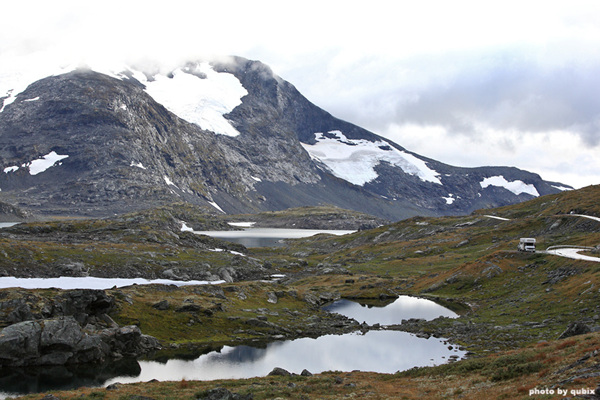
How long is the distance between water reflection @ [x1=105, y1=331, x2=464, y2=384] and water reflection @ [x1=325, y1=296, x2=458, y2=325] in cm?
1264

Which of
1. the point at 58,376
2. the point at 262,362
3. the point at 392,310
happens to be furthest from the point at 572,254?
the point at 58,376

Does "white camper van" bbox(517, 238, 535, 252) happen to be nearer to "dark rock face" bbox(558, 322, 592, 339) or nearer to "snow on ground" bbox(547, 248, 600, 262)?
"snow on ground" bbox(547, 248, 600, 262)

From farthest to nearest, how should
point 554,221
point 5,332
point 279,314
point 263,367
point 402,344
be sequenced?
point 554,221
point 279,314
point 402,344
point 263,367
point 5,332

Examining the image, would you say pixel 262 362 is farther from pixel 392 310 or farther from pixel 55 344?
pixel 392 310

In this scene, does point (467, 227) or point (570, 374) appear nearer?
point (570, 374)

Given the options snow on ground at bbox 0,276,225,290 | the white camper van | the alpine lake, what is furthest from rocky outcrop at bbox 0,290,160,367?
the white camper van

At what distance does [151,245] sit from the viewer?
146 metres

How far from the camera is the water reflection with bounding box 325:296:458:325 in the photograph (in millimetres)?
89562

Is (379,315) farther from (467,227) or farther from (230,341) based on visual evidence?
(467,227)

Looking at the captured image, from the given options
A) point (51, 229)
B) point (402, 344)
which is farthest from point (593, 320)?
point (51, 229)

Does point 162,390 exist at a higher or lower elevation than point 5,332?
lower

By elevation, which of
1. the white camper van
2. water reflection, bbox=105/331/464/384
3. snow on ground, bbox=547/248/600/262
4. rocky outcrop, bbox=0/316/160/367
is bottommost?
water reflection, bbox=105/331/464/384

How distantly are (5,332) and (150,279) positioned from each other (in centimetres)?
5857

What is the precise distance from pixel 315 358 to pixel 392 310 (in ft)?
118
